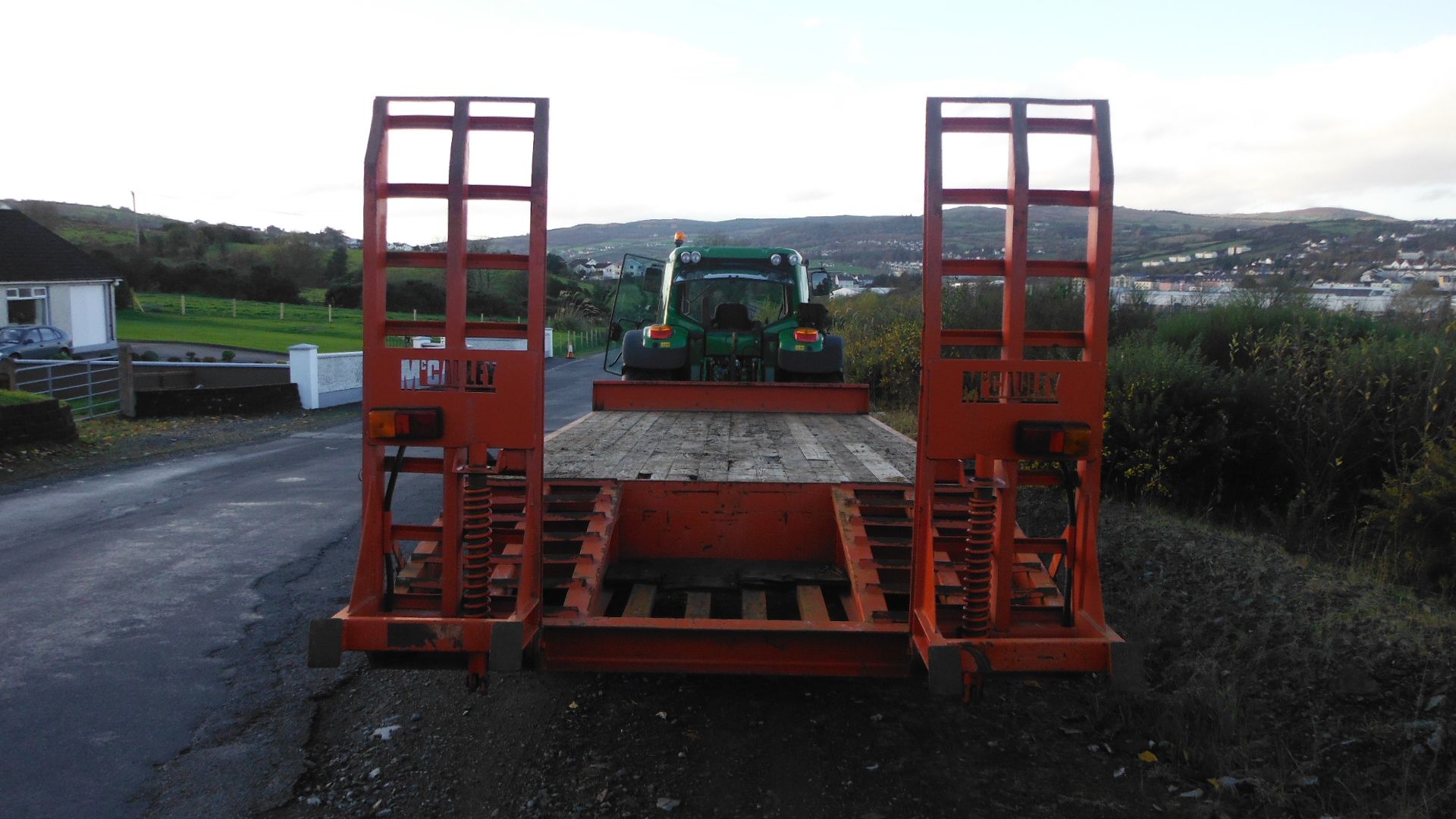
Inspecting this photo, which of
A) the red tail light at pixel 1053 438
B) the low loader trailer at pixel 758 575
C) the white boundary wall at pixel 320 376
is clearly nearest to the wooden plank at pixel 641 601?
the low loader trailer at pixel 758 575

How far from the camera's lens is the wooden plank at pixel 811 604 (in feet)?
13.9

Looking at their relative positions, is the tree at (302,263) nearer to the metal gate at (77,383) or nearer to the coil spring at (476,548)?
the metal gate at (77,383)

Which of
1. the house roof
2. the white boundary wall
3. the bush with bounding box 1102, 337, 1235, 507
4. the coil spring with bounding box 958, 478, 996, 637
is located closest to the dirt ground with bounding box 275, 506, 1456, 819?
→ the coil spring with bounding box 958, 478, 996, 637

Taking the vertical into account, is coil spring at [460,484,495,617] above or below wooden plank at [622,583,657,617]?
above

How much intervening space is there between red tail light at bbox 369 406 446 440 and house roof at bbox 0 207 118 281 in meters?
39.1

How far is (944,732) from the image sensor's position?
454 centimetres

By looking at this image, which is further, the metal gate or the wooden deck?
the metal gate

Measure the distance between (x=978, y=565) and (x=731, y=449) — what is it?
2.69m

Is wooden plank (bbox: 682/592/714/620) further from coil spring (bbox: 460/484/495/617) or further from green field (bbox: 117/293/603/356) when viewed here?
green field (bbox: 117/293/603/356)

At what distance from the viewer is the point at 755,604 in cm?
450

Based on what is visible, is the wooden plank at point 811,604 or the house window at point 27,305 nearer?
the wooden plank at point 811,604

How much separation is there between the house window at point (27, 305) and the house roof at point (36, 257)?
1.49 feet

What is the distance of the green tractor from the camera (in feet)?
33.2

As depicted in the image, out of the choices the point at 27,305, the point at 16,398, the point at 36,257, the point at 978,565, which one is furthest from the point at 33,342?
the point at 978,565
